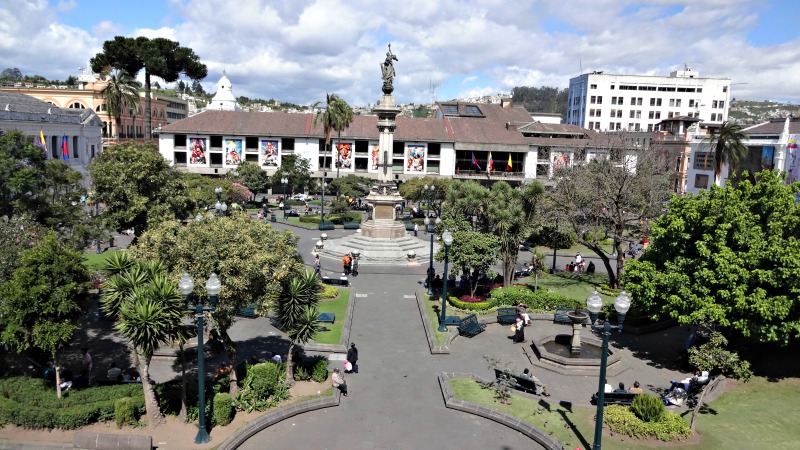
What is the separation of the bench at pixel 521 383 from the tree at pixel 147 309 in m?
9.84

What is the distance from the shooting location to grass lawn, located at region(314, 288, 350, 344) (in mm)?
21998

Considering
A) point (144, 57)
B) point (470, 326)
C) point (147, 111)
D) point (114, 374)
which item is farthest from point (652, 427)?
point (144, 57)

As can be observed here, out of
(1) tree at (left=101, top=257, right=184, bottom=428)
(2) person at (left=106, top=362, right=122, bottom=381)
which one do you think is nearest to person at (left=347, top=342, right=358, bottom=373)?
(1) tree at (left=101, top=257, right=184, bottom=428)

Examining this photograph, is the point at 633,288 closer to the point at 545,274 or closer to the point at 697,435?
the point at 697,435

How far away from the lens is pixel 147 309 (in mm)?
13766

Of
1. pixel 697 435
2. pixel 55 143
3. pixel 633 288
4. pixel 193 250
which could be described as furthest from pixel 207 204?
pixel 697 435

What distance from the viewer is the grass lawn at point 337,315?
2200 cm

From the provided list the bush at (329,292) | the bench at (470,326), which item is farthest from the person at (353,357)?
the bush at (329,292)

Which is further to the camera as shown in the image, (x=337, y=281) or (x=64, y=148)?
(x=64, y=148)

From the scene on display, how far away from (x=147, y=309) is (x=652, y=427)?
1355cm

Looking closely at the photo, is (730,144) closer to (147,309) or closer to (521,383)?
(521,383)

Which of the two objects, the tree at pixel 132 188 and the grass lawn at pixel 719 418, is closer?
the grass lawn at pixel 719 418

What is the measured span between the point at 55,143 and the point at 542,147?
52044mm

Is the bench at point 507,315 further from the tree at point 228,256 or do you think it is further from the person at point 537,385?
the tree at point 228,256
